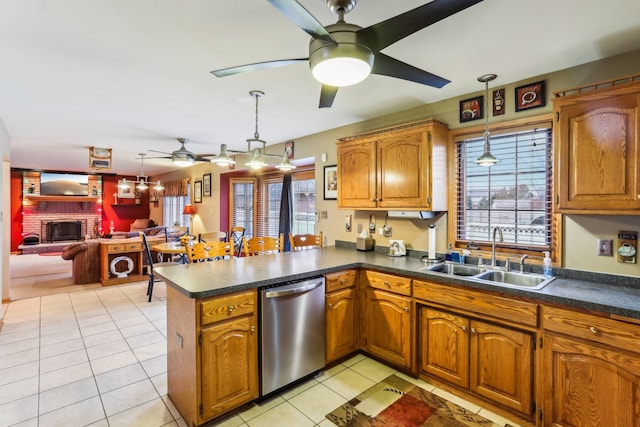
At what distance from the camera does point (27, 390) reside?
7.79ft

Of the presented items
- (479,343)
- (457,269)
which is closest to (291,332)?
(479,343)

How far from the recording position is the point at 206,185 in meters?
7.20

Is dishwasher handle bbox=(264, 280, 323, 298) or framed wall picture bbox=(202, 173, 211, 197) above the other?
framed wall picture bbox=(202, 173, 211, 197)

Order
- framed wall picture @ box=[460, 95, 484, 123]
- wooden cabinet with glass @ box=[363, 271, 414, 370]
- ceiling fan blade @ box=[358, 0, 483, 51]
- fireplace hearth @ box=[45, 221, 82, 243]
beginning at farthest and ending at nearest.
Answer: fireplace hearth @ box=[45, 221, 82, 243] < framed wall picture @ box=[460, 95, 484, 123] < wooden cabinet with glass @ box=[363, 271, 414, 370] < ceiling fan blade @ box=[358, 0, 483, 51]

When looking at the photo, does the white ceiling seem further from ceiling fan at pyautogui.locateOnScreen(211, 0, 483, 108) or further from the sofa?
the sofa

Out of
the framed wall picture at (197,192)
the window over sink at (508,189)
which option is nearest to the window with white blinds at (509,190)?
the window over sink at (508,189)

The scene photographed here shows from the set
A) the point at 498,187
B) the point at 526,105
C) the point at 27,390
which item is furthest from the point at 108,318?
the point at 526,105

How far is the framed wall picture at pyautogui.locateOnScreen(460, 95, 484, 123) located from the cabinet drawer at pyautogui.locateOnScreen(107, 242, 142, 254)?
5.57 m

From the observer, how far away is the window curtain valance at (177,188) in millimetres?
8221

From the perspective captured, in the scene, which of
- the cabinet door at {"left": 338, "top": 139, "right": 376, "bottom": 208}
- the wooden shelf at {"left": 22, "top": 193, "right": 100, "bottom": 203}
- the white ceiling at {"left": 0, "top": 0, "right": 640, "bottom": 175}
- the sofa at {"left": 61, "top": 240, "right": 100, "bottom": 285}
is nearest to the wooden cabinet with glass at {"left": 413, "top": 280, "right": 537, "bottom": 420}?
the cabinet door at {"left": 338, "top": 139, "right": 376, "bottom": 208}

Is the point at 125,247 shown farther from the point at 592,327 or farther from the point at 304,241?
the point at 592,327

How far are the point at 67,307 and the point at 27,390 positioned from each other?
2283 millimetres

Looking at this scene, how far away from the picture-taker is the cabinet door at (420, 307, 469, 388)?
225 centimetres

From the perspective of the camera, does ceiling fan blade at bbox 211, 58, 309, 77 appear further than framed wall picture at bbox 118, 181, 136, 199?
No
